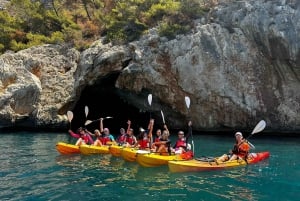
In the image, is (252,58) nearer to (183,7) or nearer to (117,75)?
(183,7)

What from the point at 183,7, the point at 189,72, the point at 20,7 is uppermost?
the point at 20,7

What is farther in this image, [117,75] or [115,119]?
[115,119]

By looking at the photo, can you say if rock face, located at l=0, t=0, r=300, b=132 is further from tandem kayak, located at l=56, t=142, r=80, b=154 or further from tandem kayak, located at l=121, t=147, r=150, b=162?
tandem kayak, located at l=121, t=147, r=150, b=162

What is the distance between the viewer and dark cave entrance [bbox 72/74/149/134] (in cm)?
2998

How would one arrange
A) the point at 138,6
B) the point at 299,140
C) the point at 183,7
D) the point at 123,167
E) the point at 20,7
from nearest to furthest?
the point at 123,167 → the point at 299,140 → the point at 183,7 → the point at 138,6 → the point at 20,7

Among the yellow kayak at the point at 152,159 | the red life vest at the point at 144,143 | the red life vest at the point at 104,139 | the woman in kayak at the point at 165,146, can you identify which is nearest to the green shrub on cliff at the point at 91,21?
the red life vest at the point at 104,139

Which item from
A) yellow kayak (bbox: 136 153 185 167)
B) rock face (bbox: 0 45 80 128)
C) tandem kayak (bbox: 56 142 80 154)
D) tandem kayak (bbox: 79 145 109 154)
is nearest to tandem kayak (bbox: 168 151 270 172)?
yellow kayak (bbox: 136 153 185 167)

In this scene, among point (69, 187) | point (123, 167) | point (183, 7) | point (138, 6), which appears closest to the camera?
point (69, 187)

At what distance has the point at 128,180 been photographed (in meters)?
13.0

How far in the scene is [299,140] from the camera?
74.4ft

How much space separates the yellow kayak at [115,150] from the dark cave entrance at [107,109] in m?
11.0

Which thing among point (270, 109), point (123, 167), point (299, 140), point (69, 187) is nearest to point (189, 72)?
point (270, 109)

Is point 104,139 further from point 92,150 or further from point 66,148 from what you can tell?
point 66,148

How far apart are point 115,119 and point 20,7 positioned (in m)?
12.1
